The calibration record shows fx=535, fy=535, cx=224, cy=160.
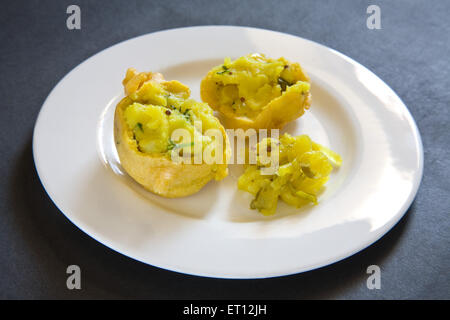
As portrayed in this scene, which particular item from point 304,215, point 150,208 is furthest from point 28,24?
point 304,215

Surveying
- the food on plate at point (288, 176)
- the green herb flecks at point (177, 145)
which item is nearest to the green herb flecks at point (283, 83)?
the food on plate at point (288, 176)

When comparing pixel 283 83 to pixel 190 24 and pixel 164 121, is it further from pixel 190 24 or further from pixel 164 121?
pixel 190 24

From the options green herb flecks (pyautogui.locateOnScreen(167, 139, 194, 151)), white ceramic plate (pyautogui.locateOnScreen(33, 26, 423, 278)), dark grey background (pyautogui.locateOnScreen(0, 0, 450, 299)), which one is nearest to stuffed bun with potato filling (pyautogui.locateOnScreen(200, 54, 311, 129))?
white ceramic plate (pyautogui.locateOnScreen(33, 26, 423, 278))

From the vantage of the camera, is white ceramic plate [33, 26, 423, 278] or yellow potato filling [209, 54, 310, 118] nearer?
white ceramic plate [33, 26, 423, 278]

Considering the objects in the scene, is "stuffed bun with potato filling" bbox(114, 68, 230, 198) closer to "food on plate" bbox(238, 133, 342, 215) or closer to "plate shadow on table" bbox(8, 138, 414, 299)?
"food on plate" bbox(238, 133, 342, 215)

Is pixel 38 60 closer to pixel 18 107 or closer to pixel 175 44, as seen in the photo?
pixel 18 107

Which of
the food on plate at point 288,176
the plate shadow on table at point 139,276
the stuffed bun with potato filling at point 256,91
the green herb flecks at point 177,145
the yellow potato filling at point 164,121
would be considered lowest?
the plate shadow on table at point 139,276

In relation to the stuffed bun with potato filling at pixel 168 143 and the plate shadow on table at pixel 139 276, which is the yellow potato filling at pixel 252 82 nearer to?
the stuffed bun with potato filling at pixel 168 143
